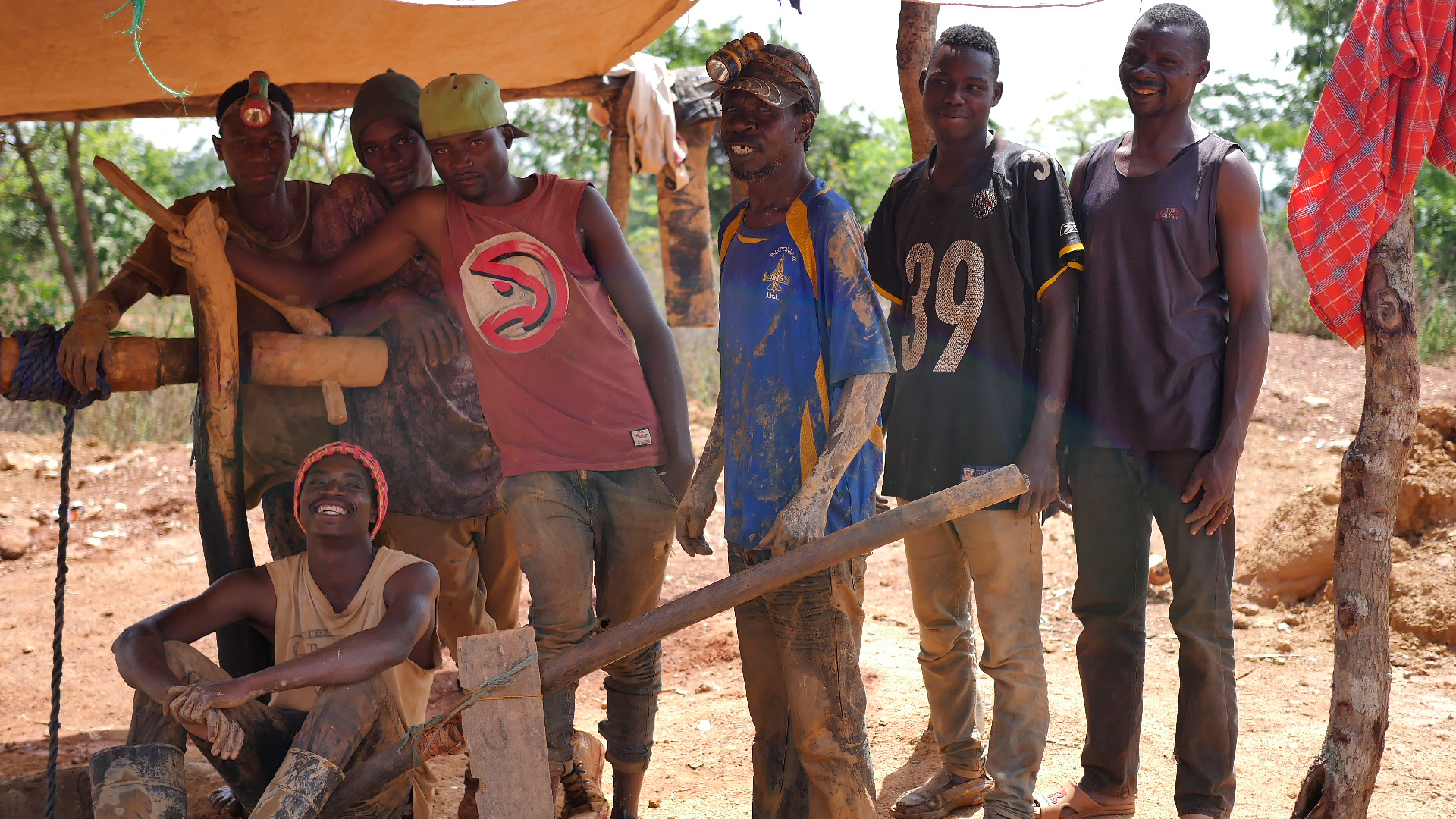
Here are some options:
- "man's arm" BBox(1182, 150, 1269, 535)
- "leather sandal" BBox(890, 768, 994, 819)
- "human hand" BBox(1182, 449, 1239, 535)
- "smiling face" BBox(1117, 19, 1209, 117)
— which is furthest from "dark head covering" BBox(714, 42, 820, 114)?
"leather sandal" BBox(890, 768, 994, 819)

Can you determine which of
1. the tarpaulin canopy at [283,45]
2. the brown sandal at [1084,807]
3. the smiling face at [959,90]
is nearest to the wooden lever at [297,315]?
the tarpaulin canopy at [283,45]

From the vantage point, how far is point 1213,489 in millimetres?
2697

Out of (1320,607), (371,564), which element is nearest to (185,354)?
(371,564)

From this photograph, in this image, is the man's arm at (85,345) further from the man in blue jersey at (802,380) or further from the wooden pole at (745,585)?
the man in blue jersey at (802,380)

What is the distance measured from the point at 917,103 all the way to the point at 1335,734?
231 cm

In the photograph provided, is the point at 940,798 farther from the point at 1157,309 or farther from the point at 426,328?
the point at 426,328

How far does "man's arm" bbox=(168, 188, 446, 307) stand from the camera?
297 cm

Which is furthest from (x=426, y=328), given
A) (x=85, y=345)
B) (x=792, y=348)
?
(x=792, y=348)

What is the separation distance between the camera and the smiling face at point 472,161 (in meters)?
2.85

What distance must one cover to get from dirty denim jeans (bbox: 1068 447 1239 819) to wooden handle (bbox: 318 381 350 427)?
2.08 m

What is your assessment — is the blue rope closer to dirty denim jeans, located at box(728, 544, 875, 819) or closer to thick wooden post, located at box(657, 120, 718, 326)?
dirty denim jeans, located at box(728, 544, 875, 819)

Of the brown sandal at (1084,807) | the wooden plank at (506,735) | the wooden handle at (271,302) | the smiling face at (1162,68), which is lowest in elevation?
the brown sandal at (1084,807)

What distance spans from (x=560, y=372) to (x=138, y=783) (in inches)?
53.3

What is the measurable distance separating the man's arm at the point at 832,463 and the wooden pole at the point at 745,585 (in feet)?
0.19
